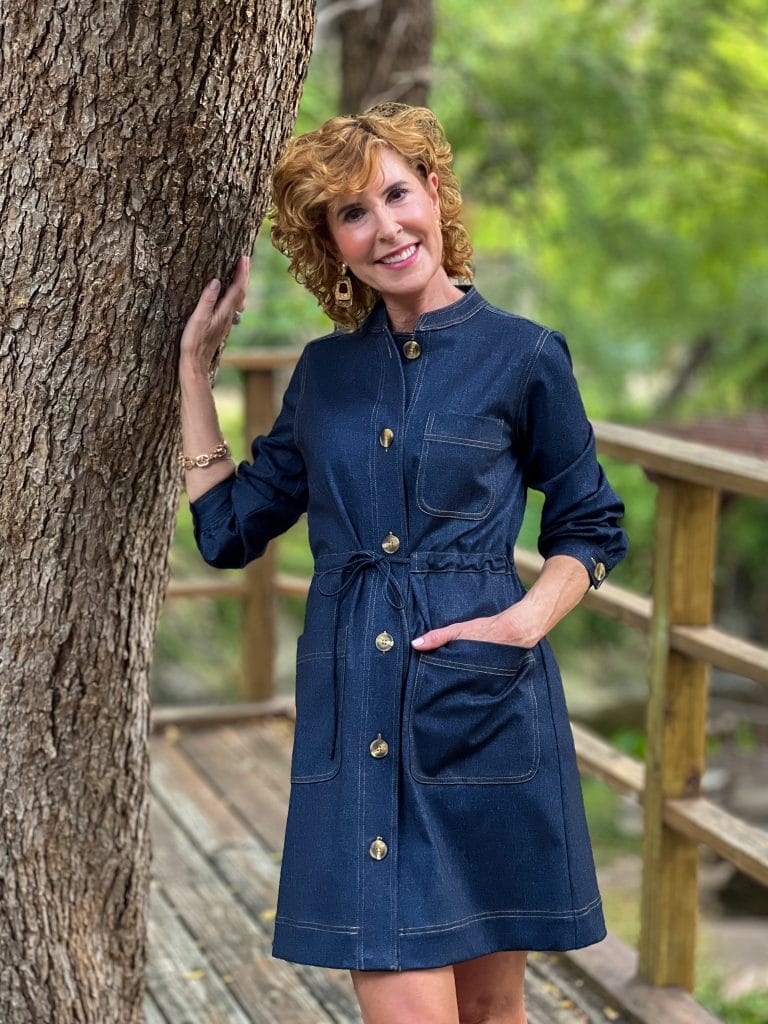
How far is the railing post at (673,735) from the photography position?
286 centimetres

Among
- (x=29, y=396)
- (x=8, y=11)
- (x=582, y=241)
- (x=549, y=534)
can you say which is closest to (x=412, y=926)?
(x=549, y=534)

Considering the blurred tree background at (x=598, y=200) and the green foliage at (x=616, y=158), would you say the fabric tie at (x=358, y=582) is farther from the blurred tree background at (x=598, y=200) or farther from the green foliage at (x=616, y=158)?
the green foliage at (x=616, y=158)

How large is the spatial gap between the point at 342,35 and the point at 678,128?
357 cm

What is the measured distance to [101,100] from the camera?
177 cm

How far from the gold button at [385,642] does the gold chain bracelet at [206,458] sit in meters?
0.38

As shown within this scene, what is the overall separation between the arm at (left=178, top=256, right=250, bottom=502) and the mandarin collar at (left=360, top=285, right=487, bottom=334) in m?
0.21

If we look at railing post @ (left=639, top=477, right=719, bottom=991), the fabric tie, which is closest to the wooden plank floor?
railing post @ (left=639, top=477, right=719, bottom=991)

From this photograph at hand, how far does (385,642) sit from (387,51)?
14.8 feet

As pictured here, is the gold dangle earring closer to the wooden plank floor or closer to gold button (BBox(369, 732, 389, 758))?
gold button (BBox(369, 732, 389, 758))

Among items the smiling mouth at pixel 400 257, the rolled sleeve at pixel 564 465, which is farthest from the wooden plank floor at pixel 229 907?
the smiling mouth at pixel 400 257

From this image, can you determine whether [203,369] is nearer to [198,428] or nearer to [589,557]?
[198,428]

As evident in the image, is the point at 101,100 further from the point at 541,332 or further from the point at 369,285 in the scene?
the point at 541,332

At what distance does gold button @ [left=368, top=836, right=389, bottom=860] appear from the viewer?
186cm

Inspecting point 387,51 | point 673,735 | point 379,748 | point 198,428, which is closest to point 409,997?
point 379,748
